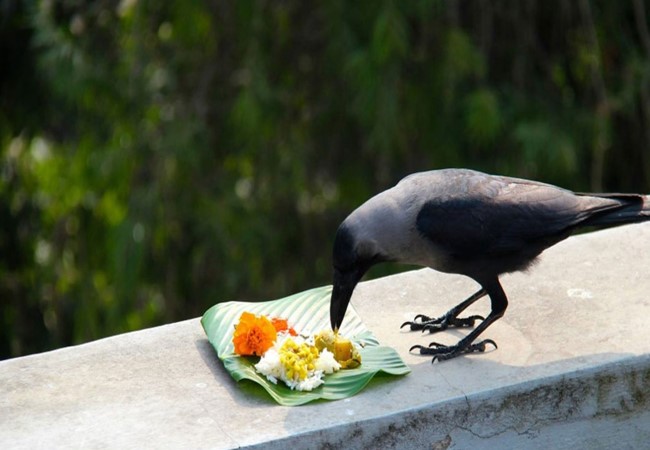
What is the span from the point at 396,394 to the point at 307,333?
24.4 inches

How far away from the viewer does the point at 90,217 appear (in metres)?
7.94

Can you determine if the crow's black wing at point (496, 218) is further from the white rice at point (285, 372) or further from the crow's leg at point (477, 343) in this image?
the white rice at point (285, 372)

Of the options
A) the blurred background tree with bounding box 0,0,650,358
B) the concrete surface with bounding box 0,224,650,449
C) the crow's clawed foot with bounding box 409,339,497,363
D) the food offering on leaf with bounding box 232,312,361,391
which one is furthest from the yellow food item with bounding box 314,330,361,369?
the blurred background tree with bounding box 0,0,650,358

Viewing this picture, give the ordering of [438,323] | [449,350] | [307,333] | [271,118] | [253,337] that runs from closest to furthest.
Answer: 1. [253,337]
2. [449,350]
3. [307,333]
4. [438,323]
5. [271,118]

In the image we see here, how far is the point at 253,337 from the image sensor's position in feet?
14.2

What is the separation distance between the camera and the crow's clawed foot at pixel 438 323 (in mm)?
4727

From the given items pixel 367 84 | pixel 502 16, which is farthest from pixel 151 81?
pixel 502 16

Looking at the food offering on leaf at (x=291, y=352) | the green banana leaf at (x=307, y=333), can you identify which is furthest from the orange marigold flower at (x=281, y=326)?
the green banana leaf at (x=307, y=333)

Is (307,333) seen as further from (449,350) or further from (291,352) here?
(449,350)

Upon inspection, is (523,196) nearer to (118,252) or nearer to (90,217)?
(118,252)

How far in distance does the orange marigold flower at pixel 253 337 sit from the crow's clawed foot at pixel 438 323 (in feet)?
2.19

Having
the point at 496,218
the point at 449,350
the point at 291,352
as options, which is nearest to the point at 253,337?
the point at 291,352

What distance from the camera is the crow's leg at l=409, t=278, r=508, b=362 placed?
4.46m

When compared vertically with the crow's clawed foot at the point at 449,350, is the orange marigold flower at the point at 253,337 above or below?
above
